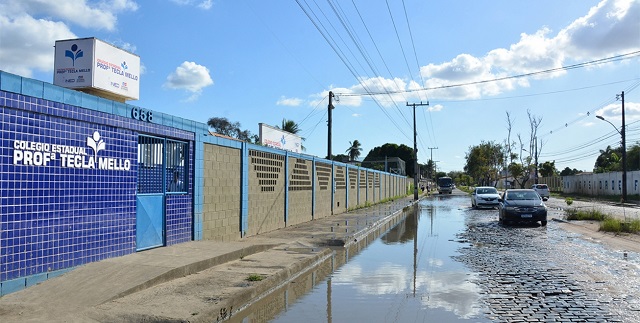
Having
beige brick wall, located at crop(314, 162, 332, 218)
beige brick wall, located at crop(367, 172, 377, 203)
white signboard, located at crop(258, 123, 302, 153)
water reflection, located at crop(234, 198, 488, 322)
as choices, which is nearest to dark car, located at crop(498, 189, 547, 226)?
water reflection, located at crop(234, 198, 488, 322)

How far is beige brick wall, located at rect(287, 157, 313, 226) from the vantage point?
19.7 metres

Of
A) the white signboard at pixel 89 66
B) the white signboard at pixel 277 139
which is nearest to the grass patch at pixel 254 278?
the white signboard at pixel 89 66

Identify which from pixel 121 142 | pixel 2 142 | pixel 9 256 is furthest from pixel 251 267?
pixel 2 142

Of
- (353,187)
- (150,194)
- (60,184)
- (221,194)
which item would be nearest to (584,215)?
(353,187)

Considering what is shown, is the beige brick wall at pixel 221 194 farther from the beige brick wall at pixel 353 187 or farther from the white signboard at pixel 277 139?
the beige brick wall at pixel 353 187

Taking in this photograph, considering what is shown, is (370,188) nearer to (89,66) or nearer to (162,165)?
(89,66)

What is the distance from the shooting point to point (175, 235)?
35.1 feet

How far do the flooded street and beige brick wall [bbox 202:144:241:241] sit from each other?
3.14 meters

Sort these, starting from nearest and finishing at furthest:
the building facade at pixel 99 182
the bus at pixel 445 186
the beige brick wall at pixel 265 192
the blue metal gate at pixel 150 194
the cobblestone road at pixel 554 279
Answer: the cobblestone road at pixel 554 279 → the building facade at pixel 99 182 → the blue metal gate at pixel 150 194 → the beige brick wall at pixel 265 192 → the bus at pixel 445 186

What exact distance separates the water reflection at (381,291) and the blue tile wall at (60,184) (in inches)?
123

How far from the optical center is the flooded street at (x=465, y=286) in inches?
259

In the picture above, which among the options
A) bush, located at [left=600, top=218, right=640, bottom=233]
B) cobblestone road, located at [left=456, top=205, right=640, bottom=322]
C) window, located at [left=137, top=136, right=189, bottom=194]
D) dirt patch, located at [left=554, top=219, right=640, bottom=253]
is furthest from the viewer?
bush, located at [left=600, top=218, right=640, bottom=233]

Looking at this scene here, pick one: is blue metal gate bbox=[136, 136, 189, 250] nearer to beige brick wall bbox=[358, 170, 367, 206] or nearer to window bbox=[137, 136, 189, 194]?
window bbox=[137, 136, 189, 194]

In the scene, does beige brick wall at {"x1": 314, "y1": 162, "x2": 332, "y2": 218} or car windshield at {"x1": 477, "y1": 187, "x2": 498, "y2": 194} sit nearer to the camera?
beige brick wall at {"x1": 314, "y1": 162, "x2": 332, "y2": 218}
